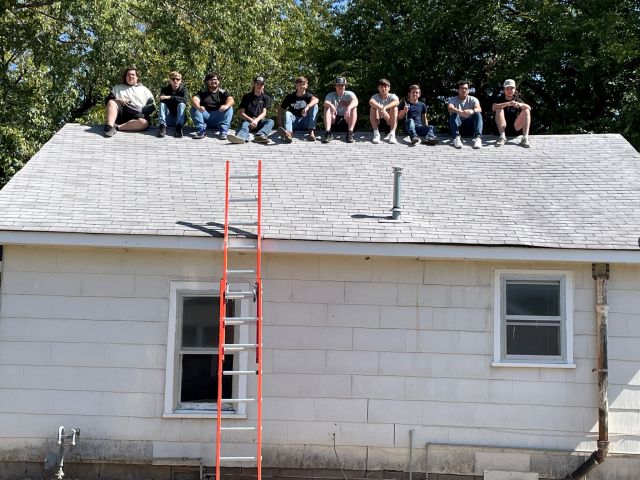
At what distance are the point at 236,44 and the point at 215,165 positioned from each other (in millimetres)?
8503

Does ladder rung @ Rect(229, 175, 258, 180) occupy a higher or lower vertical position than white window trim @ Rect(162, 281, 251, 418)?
higher

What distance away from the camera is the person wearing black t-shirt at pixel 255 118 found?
13.7 metres

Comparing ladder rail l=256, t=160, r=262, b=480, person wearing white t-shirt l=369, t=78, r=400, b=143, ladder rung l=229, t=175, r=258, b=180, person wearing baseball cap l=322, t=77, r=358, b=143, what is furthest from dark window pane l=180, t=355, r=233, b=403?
person wearing white t-shirt l=369, t=78, r=400, b=143

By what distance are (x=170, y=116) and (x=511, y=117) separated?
5.63m

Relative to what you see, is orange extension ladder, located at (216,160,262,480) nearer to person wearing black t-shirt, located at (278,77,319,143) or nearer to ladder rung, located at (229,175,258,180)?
ladder rung, located at (229,175,258,180)

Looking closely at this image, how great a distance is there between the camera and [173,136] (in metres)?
13.9

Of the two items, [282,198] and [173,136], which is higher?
[173,136]

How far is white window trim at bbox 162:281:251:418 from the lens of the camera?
33.1 feet

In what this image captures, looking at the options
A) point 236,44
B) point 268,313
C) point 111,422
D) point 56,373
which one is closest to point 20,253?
point 56,373

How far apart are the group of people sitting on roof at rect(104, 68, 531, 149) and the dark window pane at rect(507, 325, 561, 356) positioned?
165 inches

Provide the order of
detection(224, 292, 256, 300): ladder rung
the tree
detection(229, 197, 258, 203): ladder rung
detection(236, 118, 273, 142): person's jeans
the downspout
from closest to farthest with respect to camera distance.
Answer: detection(224, 292, 256, 300): ladder rung → the downspout → detection(229, 197, 258, 203): ladder rung → detection(236, 118, 273, 142): person's jeans → the tree

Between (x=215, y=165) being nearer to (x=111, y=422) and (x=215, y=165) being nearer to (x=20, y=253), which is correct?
(x=20, y=253)

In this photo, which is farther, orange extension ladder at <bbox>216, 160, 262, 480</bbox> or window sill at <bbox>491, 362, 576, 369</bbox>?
window sill at <bbox>491, 362, 576, 369</bbox>

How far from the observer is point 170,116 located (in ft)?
47.5
